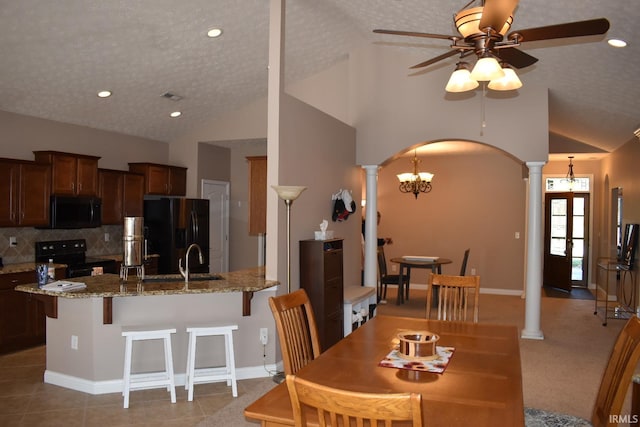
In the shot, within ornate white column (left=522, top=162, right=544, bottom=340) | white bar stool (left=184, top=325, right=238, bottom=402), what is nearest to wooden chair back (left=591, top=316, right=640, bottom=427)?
white bar stool (left=184, top=325, right=238, bottom=402)

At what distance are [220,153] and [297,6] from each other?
3828mm

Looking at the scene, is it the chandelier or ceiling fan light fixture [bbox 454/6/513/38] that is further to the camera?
the chandelier

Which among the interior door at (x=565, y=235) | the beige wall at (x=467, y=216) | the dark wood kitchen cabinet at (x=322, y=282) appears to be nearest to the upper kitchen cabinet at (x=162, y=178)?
the dark wood kitchen cabinet at (x=322, y=282)

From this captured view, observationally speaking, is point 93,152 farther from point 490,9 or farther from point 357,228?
point 490,9

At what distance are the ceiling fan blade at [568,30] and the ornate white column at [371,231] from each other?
4.17 meters

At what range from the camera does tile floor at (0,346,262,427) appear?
3.74 m

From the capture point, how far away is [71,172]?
635 centimetres

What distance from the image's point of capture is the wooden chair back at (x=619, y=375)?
2.15 metres

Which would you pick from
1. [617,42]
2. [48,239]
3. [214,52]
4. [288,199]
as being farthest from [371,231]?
[48,239]

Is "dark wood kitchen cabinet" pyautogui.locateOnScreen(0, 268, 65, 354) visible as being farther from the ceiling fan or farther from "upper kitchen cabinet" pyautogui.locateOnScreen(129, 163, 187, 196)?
the ceiling fan

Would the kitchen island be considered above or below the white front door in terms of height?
below

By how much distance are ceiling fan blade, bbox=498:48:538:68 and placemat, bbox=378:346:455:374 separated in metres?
1.77

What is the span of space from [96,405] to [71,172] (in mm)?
3301

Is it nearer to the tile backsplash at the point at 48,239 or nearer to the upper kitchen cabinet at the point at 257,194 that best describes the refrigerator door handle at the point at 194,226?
the upper kitchen cabinet at the point at 257,194
